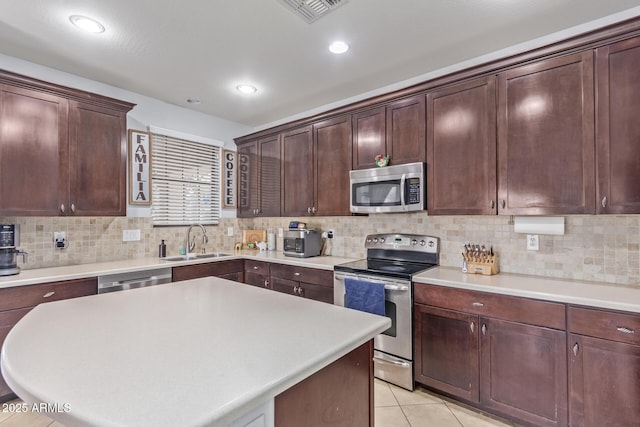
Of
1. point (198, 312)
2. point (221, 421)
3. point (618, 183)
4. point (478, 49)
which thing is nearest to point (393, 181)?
point (478, 49)

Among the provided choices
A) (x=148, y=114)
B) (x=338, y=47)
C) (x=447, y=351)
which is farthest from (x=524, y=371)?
(x=148, y=114)

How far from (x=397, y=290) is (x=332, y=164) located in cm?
152

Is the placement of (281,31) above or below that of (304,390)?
above

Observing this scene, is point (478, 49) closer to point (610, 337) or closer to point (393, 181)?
point (393, 181)

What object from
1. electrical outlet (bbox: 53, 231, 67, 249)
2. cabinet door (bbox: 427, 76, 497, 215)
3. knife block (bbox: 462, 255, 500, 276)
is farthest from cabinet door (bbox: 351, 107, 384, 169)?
electrical outlet (bbox: 53, 231, 67, 249)

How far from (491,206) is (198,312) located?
2126 mm

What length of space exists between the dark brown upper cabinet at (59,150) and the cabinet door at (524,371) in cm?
337

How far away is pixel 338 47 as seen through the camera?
8.01ft

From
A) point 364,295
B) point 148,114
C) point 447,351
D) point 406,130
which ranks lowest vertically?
point 447,351

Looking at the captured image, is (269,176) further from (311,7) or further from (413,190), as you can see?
(311,7)

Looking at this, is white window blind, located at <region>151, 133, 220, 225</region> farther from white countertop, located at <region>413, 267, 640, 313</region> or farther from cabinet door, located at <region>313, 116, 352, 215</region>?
white countertop, located at <region>413, 267, 640, 313</region>

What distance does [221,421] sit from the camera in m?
0.67

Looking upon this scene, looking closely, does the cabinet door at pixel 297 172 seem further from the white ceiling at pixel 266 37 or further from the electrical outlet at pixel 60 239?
the electrical outlet at pixel 60 239

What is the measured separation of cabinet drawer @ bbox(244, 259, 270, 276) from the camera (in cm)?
358
